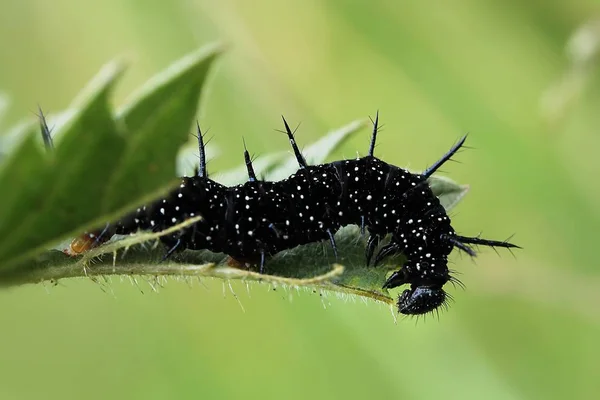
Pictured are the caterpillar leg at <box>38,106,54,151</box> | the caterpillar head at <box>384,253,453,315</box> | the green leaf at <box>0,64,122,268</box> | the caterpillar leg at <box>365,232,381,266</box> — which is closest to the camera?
the green leaf at <box>0,64,122,268</box>

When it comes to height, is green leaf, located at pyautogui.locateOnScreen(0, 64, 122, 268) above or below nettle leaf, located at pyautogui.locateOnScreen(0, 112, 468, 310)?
above

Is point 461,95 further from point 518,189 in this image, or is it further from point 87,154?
point 87,154

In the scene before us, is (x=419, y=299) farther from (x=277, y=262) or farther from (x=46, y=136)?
(x=46, y=136)

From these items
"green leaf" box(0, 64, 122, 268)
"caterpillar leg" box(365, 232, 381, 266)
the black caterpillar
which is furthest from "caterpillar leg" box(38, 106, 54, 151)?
"caterpillar leg" box(365, 232, 381, 266)

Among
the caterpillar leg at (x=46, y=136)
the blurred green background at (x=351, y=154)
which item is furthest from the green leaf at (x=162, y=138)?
the blurred green background at (x=351, y=154)

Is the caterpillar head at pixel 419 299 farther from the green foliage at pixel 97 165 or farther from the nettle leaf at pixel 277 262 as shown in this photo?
the green foliage at pixel 97 165

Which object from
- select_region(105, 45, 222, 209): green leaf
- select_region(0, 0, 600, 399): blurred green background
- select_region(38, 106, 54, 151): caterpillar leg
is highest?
select_region(38, 106, 54, 151): caterpillar leg

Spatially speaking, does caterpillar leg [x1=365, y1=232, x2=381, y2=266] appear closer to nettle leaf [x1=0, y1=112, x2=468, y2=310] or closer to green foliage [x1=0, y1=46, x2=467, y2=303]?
nettle leaf [x1=0, y1=112, x2=468, y2=310]
